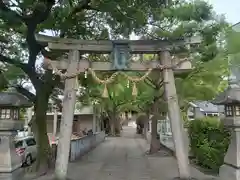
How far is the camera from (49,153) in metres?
12.9

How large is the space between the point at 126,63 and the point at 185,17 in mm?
4880

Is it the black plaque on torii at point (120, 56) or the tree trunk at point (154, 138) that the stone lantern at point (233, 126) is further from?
the tree trunk at point (154, 138)

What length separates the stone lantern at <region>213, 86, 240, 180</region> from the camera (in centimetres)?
803

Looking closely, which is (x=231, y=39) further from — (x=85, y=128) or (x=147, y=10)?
(x=85, y=128)

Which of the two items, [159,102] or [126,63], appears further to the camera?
[159,102]

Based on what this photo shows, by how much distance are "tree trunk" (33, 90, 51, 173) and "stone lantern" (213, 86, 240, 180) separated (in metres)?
7.22

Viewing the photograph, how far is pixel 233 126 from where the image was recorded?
819 cm

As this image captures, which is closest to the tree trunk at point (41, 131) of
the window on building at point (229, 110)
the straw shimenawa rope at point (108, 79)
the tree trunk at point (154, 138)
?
the straw shimenawa rope at point (108, 79)

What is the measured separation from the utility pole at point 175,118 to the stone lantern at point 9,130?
4.63 meters

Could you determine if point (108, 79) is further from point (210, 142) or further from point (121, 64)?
point (210, 142)

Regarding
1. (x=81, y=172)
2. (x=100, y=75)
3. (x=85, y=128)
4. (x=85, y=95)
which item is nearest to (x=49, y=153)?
(x=81, y=172)

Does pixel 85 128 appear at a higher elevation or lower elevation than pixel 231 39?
lower

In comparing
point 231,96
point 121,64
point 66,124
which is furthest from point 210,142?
point 66,124

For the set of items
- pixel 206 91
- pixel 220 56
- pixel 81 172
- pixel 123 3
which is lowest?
pixel 81 172
